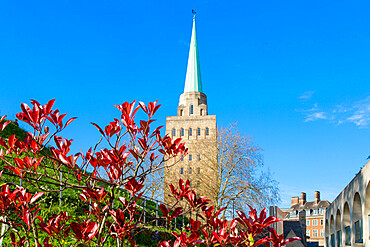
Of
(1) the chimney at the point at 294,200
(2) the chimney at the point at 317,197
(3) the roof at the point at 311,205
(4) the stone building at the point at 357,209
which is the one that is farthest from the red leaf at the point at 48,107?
(1) the chimney at the point at 294,200

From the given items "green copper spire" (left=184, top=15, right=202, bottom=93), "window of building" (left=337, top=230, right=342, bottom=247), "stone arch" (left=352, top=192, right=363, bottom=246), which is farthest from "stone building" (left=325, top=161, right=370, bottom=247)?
"green copper spire" (left=184, top=15, right=202, bottom=93)

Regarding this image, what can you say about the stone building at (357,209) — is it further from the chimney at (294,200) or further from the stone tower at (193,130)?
the chimney at (294,200)

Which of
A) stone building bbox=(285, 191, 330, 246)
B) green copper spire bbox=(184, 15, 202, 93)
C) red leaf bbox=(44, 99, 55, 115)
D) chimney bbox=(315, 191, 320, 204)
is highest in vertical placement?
green copper spire bbox=(184, 15, 202, 93)

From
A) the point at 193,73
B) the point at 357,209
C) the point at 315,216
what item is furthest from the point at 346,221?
the point at 315,216

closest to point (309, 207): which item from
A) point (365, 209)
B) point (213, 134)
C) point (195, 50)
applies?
point (213, 134)

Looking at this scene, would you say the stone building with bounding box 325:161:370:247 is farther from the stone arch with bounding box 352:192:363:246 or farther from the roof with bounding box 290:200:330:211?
the roof with bounding box 290:200:330:211

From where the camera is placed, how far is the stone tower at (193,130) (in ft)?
105

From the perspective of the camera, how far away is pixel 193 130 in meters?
57.0

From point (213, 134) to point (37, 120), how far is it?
2087 inches

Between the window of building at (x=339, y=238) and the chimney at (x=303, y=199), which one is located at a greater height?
the chimney at (x=303, y=199)

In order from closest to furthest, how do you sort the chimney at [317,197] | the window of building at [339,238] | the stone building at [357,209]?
1. the stone building at [357,209]
2. the window of building at [339,238]
3. the chimney at [317,197]

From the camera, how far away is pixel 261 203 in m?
24.5

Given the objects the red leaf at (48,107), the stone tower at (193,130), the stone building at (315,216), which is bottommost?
the stone building at (315,216)

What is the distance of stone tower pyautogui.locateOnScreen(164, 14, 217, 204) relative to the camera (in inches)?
1254
